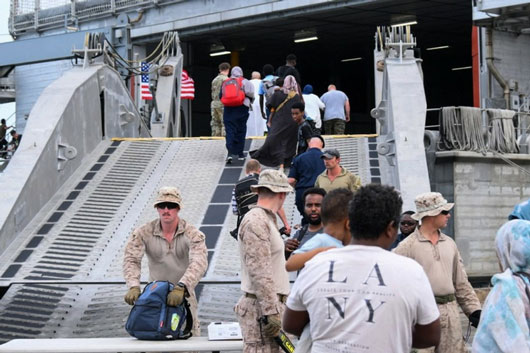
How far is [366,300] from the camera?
4.44 meters

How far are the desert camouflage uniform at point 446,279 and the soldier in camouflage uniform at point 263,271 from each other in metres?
1.16

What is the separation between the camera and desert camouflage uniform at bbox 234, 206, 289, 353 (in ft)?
22.2

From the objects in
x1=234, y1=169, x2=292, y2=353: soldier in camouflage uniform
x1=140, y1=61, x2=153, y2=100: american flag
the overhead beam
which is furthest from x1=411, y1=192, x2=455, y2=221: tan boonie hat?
the overhead beam

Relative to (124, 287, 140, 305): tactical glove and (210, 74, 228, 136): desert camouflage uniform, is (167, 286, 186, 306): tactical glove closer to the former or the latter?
(124, 287, 140, 305): tactical glove

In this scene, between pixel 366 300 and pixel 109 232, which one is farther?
pixel 109 232

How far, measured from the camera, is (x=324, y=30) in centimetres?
3775

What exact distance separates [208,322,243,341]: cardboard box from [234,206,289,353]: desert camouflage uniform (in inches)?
15.1

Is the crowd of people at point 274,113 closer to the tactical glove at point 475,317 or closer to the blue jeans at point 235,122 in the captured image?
the blue jeans at point 235,122

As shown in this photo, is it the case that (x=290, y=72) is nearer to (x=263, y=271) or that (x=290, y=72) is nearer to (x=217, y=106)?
(x=217, y=106)

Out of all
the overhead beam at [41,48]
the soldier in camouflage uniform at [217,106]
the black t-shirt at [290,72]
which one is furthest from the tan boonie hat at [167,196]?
the overhead beam at [41,48]

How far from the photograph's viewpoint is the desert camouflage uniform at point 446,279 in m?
7.47

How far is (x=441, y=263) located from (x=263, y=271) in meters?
1.56

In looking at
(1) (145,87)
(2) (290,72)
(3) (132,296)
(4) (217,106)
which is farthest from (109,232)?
(1) (145,87)

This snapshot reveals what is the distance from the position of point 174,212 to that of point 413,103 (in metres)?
6.95
